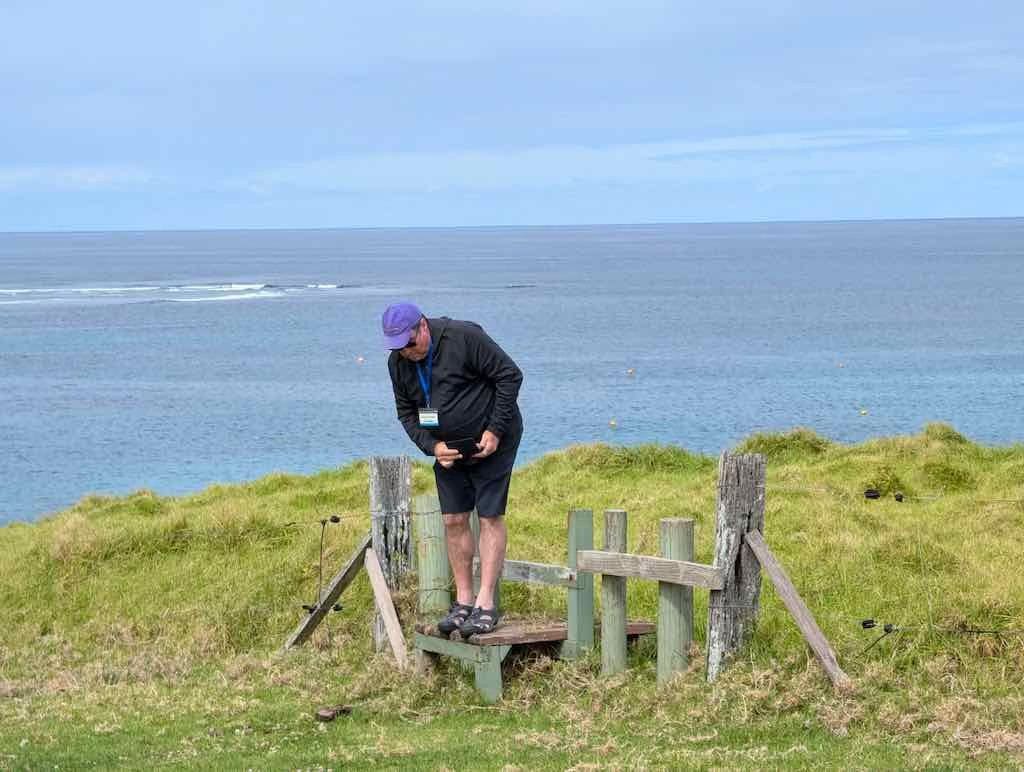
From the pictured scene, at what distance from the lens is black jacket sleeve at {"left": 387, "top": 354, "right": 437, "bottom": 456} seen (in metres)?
11.4

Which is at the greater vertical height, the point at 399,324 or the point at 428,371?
the point at 399,324

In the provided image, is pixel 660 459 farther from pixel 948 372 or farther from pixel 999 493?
pixel 948 372

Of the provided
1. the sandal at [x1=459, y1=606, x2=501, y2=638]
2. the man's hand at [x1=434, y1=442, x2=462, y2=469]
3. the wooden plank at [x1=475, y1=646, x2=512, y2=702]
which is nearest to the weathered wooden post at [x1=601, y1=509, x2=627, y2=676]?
the wooden plank at [x1=475, y1=646, x2=512, y2=702]

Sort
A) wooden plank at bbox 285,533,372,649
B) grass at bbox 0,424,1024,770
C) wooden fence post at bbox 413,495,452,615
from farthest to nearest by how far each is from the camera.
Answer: wooden plank at bbox 285,533,372,649 < wooden fence post at bbox 413,495,452,615 < grass at bbox 0,424,1024,770

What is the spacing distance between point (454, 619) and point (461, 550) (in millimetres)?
595

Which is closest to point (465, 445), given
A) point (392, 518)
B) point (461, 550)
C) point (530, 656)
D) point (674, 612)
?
point (461, 550)

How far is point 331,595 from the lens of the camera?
13406 mm

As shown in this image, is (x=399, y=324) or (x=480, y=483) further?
(x=480, y=483)

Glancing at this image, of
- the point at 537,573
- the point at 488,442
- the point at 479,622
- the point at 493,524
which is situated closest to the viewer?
the point at 488,442

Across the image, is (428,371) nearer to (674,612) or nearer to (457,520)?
(457,520)

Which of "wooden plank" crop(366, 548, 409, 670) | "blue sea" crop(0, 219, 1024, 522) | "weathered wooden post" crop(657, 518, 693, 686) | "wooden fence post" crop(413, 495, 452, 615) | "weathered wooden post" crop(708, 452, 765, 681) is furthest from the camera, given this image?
"blue sea" crop(0, 219, 1024, 522)

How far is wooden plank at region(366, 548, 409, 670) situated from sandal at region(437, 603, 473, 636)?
57 centimetres

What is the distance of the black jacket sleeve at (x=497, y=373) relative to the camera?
36.6 ft

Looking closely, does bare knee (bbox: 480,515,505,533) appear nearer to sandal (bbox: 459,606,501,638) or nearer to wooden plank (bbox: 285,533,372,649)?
sandal (bbox: 459,606,501,638)
